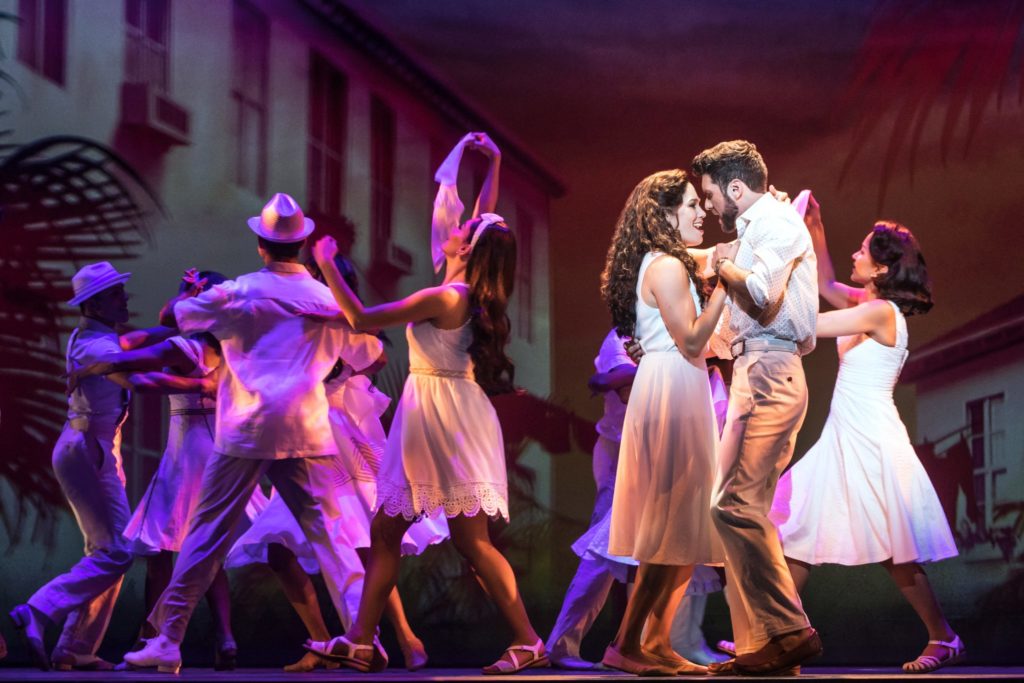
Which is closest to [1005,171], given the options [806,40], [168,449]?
[806,40]

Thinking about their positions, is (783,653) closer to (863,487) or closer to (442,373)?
(863,487)

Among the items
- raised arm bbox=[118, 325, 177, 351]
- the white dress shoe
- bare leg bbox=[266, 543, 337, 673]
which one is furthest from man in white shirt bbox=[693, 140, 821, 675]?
raised arm bbox=[118, 325, 177, 351]

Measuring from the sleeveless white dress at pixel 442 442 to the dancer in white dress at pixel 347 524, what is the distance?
19.5 inches

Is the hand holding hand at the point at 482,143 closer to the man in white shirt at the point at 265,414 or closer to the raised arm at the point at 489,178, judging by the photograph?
the raised arm at the point at 489,178

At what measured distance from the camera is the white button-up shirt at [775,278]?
14.1ft

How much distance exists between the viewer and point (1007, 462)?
688cm

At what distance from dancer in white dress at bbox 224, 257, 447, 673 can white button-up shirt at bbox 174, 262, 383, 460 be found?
0.80ft

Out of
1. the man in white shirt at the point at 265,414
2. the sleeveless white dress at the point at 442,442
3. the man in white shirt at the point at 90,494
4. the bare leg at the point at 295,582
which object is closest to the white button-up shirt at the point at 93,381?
the man in white shirt at the point at 90,494

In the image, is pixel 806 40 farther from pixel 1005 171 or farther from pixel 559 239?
pixel 559 239

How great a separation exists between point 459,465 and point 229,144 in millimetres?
3093

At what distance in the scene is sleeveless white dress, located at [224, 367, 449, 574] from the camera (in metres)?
5.46

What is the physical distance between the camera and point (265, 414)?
500 cm

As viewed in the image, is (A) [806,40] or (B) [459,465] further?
(A) [806,40]

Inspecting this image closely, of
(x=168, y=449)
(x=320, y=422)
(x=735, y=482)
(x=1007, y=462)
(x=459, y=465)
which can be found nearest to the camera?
(x=735, y=482)
